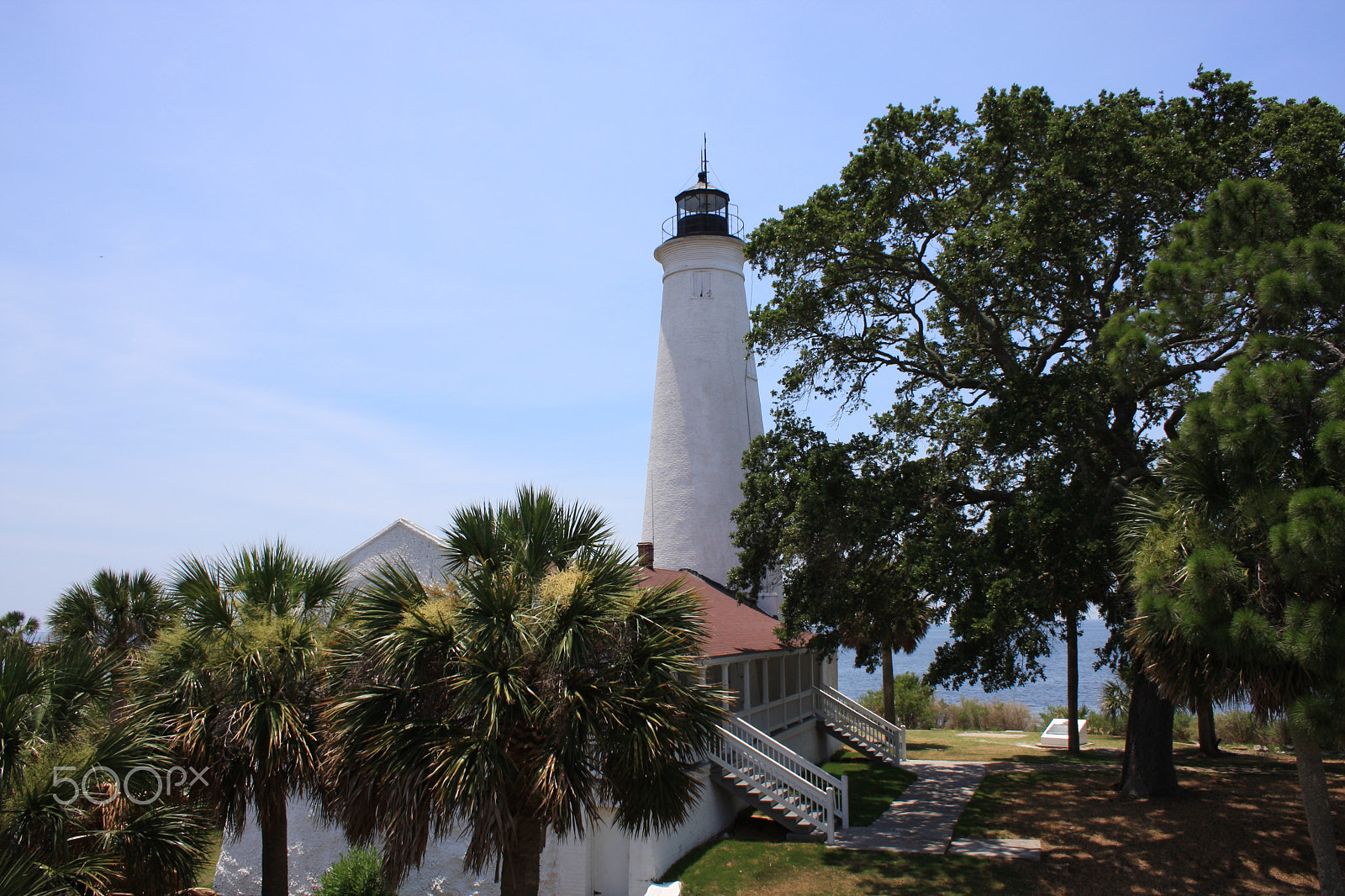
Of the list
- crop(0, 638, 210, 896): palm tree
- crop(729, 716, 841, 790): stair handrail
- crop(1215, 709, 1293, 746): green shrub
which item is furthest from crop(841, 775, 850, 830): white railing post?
crop(1215, 709, 1293, 746): green shrub

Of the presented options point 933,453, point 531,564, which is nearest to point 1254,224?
point 933,453

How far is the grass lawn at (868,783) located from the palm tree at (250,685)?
33.6ft

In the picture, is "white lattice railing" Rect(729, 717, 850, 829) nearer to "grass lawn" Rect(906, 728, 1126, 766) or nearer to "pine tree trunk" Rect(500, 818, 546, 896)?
"pine tree trunk" Rect(500, 818, 546, 896)

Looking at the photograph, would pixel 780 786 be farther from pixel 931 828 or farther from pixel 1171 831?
pixel 1171 831

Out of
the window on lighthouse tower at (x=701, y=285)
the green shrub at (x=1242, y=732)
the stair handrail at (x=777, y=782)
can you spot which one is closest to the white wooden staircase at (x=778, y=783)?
the stair handrail at (x=777, y=782)

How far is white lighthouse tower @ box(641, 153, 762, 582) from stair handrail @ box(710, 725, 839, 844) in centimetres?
838

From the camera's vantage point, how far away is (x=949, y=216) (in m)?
16.2

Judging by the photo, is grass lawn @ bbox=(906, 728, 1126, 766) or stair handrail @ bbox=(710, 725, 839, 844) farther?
grass lawn @ bbox=(906, 728, 1126, 766)

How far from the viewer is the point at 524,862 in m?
9.45

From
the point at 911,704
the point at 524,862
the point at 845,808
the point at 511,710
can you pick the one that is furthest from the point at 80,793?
the point at 911,704

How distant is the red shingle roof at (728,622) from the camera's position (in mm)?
16312

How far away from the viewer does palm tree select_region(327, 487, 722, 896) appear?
8.58 meters

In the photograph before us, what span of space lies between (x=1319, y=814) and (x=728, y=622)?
437 inches

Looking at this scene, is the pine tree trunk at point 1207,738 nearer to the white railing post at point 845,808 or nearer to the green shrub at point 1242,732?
the green shrub at point 1242,732
